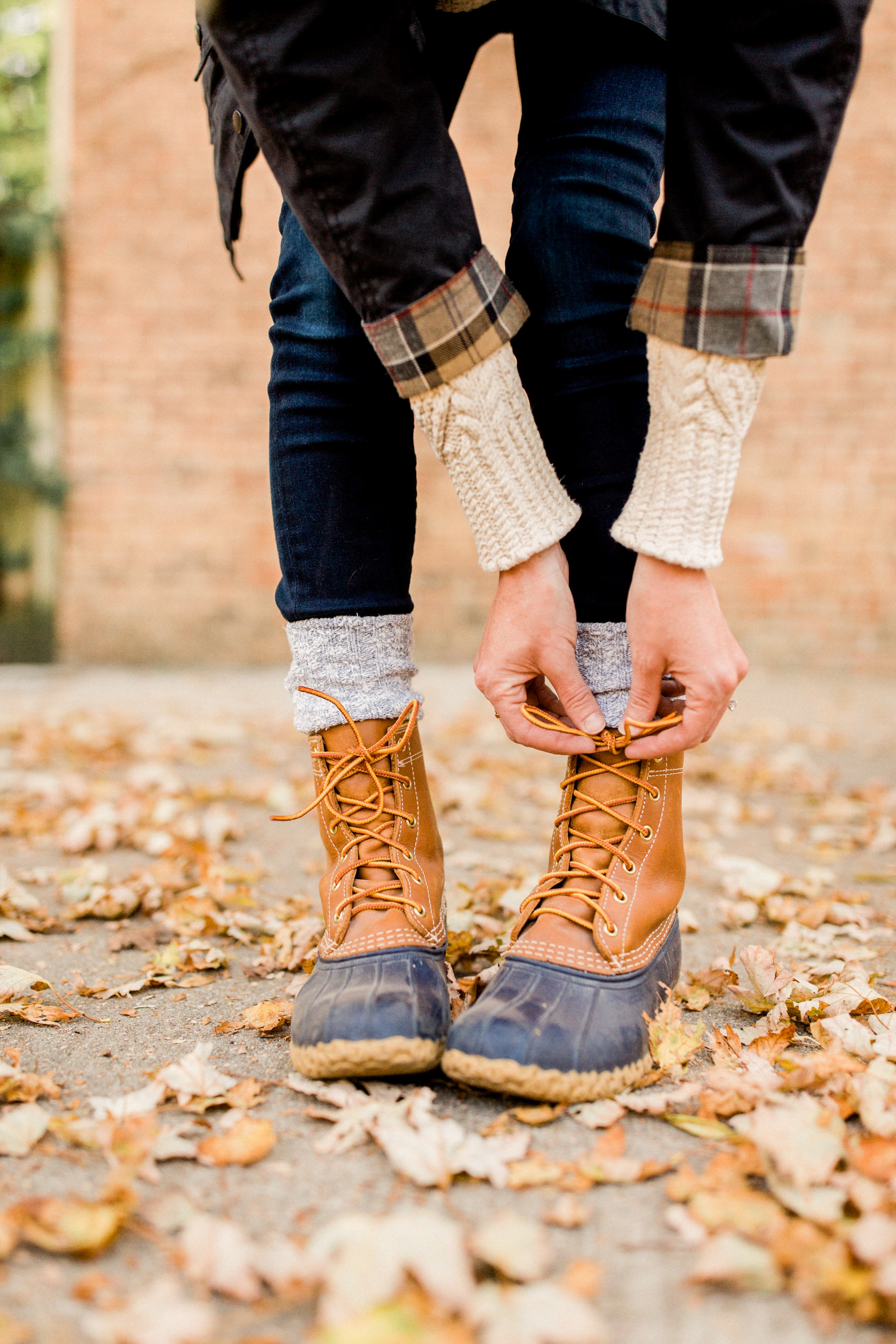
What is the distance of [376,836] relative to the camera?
3.75ft

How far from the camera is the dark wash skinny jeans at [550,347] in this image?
1.12m

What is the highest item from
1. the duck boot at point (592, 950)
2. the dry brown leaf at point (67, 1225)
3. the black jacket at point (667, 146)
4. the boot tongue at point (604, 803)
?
the black jacket at point (667, 146)

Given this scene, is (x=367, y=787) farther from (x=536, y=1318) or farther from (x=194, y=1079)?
(x=536, y=1318)

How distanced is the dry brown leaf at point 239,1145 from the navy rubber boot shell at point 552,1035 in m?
0.18

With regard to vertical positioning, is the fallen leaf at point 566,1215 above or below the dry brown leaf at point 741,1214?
below

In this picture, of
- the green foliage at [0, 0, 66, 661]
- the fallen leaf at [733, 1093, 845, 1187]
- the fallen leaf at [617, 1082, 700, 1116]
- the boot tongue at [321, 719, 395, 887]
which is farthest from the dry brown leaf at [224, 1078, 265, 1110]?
the green foliage at [0, 0, 66, 661]

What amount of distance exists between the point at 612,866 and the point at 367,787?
295 mm

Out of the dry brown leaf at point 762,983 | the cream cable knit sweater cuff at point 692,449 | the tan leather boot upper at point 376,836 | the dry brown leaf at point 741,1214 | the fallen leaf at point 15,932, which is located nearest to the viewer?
the dry brown leaf at point 741,1214

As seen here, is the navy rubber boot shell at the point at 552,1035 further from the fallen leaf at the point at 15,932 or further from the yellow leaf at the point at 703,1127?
the fallen leaf at the point at 15,932

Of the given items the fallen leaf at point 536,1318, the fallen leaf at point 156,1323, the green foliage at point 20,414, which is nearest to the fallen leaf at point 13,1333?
the fallen leaf at point 156,1323

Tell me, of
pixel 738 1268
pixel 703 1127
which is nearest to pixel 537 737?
pixel 703 1127

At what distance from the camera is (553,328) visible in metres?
1.12

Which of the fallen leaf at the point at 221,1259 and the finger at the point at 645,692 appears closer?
the fallen leaf at the point at 221,1259

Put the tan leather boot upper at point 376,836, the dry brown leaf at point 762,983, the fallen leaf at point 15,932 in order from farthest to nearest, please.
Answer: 1. the fallen leaf at point 15,932
2. the dry brown leaf at point 762,983
3. the tan leather boot upper at point 376,836
